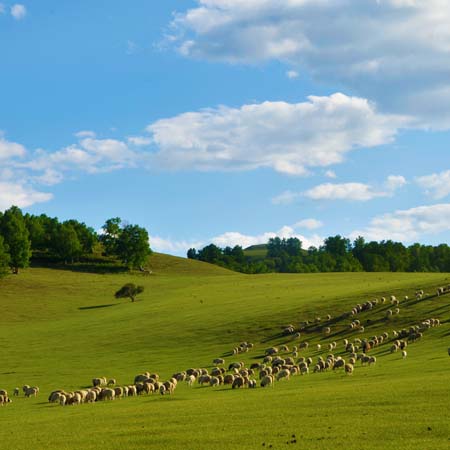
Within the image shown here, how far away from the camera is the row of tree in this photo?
142 meters

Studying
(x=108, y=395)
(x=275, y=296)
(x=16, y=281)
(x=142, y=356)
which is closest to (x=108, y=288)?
(x=16, y=281)

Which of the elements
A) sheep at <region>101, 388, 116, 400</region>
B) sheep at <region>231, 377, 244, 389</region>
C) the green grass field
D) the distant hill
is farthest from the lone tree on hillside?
sheep at <region>231, 377, 244, 389</region>

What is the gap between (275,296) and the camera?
323ft

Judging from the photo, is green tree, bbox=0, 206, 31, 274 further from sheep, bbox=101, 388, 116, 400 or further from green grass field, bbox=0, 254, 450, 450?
sheep, bbox=101, 388, 116, 400

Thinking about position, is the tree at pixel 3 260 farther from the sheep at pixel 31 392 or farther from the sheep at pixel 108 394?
the sheep at pixel 108 394

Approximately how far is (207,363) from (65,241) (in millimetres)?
108450

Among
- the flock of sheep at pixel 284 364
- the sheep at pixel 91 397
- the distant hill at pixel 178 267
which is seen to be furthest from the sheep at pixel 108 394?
the distant hill at pixel 178 267

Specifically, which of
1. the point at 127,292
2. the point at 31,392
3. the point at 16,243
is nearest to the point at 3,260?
the point at 16,243

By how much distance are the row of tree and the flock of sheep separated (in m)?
83.5

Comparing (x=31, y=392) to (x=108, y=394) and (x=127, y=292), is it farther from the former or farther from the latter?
(x=127, y=292)

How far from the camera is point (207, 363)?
6078 centimetres

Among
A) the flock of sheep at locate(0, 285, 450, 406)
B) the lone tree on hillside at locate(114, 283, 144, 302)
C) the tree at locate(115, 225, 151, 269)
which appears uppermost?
the tree at locate(115, 225, 151, 269)

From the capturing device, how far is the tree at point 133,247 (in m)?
158

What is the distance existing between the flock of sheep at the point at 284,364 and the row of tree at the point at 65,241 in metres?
83.5
